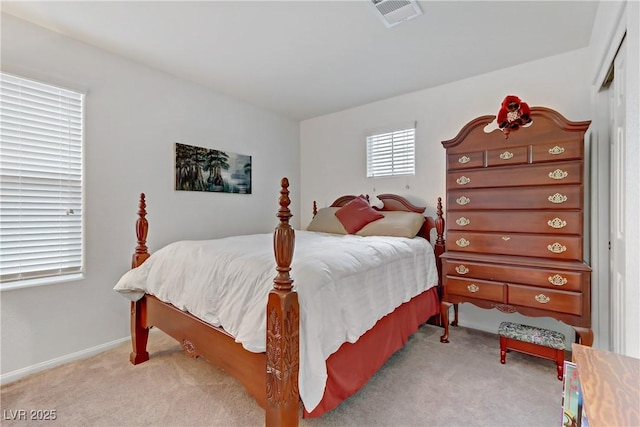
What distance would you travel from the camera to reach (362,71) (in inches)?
117

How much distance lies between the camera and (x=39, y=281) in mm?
2230

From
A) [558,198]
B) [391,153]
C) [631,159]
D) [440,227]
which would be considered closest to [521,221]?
[558,198]

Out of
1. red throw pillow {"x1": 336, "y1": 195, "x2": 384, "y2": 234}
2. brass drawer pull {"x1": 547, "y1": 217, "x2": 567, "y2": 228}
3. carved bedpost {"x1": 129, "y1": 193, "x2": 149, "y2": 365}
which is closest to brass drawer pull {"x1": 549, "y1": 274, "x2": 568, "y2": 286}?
brass drawer pull {"x1": 547, "y1": 217, "x2": 567, "y2": 228}

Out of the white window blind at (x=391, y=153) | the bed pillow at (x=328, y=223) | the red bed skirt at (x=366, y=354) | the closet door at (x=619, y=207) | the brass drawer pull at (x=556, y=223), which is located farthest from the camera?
the white window blind at (x=391, y=153)

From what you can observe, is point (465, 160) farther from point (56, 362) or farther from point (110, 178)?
point (56, 362)

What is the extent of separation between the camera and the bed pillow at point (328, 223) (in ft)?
11.1

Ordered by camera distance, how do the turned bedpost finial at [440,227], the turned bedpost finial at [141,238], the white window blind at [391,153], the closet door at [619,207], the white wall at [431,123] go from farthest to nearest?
the white window blind at [391,153] → the turned bedpost finial at [440,227] → the white wall at [431,123] → the turned bedpost finial at [141,238] → the closet door at [619,207]

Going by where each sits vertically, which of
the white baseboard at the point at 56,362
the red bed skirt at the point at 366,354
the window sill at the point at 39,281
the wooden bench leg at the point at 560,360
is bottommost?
the white baseboard at the point at 56,362

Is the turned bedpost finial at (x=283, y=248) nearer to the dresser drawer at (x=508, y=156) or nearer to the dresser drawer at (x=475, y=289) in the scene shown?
the dresser drawer at (x=475, y=289)

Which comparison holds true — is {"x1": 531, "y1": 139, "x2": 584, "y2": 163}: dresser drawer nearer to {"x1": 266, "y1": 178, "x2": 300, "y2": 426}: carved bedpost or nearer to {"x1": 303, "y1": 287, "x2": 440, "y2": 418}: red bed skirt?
{"x1": 303, "y1": 287, "x2": 440, "y2": 418}: red bed skirt

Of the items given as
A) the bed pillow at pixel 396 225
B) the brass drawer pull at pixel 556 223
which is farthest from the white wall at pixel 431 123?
the brass drawer pull at pixel 556 223

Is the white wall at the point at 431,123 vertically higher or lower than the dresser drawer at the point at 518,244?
higher

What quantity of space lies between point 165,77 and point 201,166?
3.08ft

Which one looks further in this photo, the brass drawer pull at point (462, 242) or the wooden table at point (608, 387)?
the brass drawer pull at point (462, 242)
